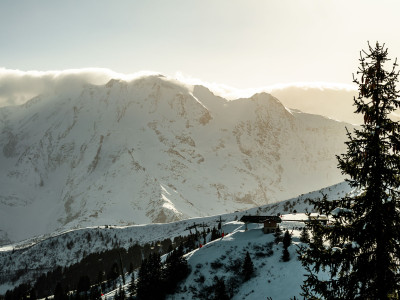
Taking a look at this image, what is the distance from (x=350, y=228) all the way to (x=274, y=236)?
90.6 meters

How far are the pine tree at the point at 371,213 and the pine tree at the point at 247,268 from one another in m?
75.6

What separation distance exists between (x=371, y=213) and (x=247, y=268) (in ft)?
252

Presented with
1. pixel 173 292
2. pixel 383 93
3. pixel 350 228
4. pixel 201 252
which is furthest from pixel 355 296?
pixel 201 252

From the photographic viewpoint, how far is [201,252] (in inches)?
3991

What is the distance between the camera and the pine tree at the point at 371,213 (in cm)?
1396

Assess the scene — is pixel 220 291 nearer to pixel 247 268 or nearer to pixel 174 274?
pixel 247 268

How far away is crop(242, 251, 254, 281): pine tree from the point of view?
86.9m

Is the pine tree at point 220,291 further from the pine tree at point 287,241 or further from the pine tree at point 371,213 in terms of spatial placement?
the pine tree at point 371,213

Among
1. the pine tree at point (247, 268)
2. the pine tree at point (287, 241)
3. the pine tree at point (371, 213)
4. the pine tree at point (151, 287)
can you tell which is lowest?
the pine tree at point (151, 287)

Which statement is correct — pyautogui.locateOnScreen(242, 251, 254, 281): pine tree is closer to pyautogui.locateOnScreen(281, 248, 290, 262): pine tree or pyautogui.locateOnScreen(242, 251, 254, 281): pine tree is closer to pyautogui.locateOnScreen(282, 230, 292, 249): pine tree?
pyautogui.locateOnScreen(281, 248, 290, 262): pine tree

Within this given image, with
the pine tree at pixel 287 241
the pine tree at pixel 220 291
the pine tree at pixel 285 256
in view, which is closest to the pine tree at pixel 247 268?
the pine tree at pixel 220 291

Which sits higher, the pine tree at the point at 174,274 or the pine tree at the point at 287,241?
the pine tree at the point at 287,241

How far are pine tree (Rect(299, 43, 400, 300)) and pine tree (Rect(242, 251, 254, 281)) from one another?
248 feet

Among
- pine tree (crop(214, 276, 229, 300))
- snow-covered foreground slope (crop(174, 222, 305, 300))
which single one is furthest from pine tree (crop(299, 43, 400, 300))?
pine tree (crop(214, 276, 229, 300))
